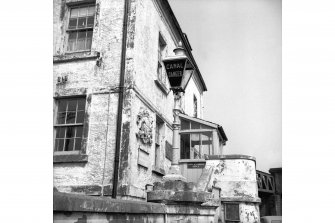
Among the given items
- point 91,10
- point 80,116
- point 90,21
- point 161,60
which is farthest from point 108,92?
point 161,60

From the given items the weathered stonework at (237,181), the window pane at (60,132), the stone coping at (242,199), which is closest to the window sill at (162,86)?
the weathered stonework at (237,181)

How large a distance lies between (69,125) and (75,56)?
5.03 ft

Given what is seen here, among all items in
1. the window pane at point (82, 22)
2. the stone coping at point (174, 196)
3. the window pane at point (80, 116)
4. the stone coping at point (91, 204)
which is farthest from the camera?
the window pane at point (82, 22)

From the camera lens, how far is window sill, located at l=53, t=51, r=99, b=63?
6273mm

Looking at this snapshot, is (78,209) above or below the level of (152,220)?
above

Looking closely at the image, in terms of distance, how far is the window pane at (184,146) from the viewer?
927 cm

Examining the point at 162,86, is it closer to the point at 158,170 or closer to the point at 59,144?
the point at 158,170

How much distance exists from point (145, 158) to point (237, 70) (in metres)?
3.50

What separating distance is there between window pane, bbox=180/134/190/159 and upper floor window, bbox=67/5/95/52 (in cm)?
424

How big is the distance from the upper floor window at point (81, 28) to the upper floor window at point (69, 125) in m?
1.30

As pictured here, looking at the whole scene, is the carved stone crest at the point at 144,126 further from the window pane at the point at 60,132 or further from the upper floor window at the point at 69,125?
the window pane at the point at 60,132
